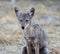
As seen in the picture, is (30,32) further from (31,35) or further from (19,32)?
(19,32)

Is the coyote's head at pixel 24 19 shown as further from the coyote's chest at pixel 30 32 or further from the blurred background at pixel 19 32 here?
the blurred background at pixel 19 32

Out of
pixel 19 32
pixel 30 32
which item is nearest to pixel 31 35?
pixel 30 32

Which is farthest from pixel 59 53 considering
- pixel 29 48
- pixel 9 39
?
pixel 9 39

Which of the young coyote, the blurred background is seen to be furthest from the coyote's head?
the blurred background

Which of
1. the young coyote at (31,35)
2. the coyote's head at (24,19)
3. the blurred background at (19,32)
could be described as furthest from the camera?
the blurred background at (19,32)

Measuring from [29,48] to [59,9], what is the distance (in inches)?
474

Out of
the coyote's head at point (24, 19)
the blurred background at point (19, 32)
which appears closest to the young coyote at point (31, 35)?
the coyote's head at point (24, 19)

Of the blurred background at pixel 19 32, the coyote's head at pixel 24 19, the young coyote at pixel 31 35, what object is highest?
the coyote's head at pixel 24 19

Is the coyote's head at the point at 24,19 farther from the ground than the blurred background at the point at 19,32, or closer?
farther from the ground

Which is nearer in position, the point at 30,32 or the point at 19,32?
the point at 30,32

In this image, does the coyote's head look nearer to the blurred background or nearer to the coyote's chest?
the coyote's chest

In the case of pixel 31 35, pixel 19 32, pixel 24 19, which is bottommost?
pixel 19 32

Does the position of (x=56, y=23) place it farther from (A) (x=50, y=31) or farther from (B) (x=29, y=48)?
(B) (x=29, y=48)

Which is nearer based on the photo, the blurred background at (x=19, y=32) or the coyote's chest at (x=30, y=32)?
the coyote's chest at (x=30, y=32)
